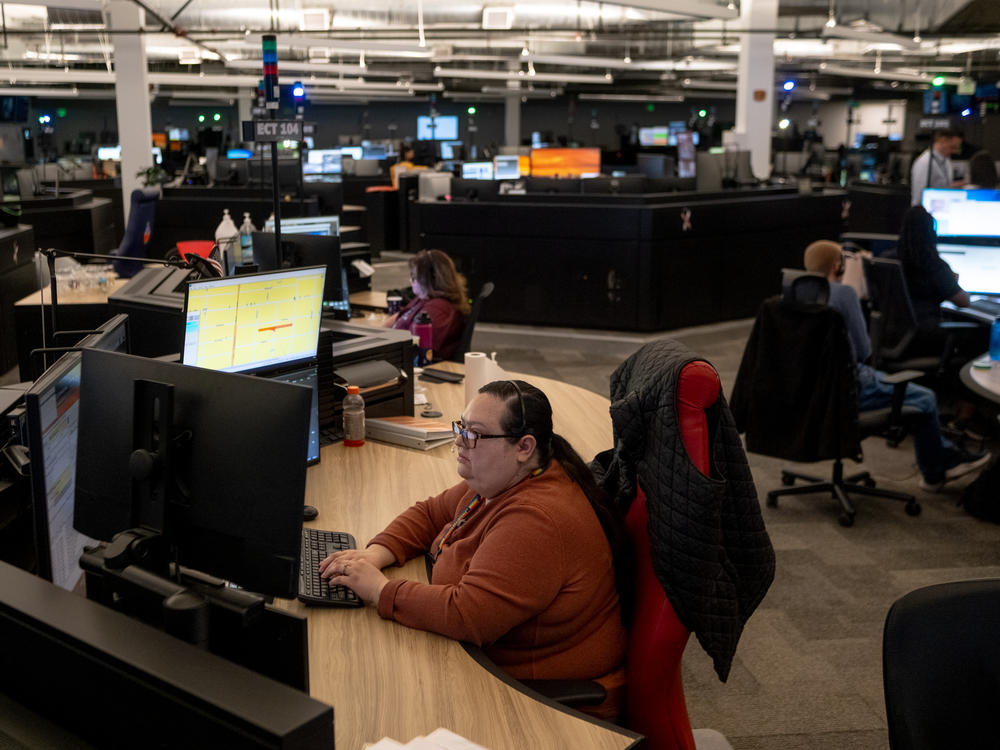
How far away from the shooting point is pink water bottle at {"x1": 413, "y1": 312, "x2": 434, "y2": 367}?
14.0ft

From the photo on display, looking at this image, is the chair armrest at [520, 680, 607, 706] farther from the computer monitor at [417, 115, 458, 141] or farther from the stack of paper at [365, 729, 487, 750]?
the computer monitor at [417, 115, 458, 141]

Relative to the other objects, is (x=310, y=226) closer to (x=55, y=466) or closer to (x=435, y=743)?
(x=55, y=466)

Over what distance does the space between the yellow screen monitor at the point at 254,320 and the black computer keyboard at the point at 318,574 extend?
541mm

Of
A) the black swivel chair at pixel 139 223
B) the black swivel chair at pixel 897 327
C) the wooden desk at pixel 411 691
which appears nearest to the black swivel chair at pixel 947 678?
the wooden desk at pixel 411 691

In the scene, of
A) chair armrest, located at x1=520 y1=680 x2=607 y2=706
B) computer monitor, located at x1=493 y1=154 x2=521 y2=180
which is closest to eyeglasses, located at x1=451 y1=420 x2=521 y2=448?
chair armrest, located at x1=520 y1=680 x2=607 y2=706

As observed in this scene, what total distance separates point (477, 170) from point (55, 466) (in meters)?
12.3

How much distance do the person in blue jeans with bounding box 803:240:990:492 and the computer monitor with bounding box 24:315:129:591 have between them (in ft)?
11.3

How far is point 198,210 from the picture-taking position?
9.73 meters

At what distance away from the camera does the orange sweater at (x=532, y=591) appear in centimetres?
185

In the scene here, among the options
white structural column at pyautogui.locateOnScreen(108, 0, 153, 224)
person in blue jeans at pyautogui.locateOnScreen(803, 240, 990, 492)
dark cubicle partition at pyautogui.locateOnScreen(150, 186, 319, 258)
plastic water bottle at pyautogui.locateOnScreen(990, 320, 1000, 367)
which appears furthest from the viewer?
white structural column at pyautogui.locateOnScreen(108, 0, 153, 224)

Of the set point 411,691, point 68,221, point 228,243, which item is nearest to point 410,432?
point 411,691

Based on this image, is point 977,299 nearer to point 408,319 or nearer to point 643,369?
point 408,319

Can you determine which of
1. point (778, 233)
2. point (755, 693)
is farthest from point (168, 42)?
point (755, 693)

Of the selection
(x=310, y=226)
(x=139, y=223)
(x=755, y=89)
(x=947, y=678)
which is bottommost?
(x=947, y=678)
